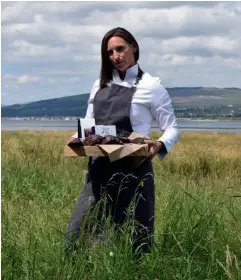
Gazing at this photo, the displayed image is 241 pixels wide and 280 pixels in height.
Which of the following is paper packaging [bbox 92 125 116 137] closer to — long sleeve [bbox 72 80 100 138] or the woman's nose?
long sleeve [bbox 72 80 100 138]

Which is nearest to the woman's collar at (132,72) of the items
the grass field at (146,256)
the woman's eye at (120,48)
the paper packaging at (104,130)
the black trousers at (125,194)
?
the woman's eye at (120,48)

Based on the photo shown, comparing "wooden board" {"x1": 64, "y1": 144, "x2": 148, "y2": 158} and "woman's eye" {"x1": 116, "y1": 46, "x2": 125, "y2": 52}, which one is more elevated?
"woman's eye" {"x1": 116, "y1": 46, "x2": 125, "y2": 52}

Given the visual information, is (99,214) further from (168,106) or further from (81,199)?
(168,106)

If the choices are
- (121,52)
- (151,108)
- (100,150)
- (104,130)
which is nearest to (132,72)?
(121,52)

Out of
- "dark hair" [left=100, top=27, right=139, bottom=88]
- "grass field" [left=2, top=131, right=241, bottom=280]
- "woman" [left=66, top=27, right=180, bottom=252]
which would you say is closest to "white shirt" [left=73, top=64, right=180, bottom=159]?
"woman" [left=66, top=27, right=180, bottom=252]

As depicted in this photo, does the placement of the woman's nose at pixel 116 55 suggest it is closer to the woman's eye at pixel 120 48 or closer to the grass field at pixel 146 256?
the woman's eye at pixel 120 48

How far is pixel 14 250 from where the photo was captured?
13.8ft

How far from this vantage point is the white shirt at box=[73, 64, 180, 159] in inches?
158

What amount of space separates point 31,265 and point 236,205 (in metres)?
2.27

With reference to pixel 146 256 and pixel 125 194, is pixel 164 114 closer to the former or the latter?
pixel 125 194

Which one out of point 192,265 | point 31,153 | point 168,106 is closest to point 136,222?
point 192,265

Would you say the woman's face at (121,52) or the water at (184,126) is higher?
the woman's face at (121,52)

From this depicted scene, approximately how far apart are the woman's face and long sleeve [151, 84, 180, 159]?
0.75ft

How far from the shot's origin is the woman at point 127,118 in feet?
13.1
